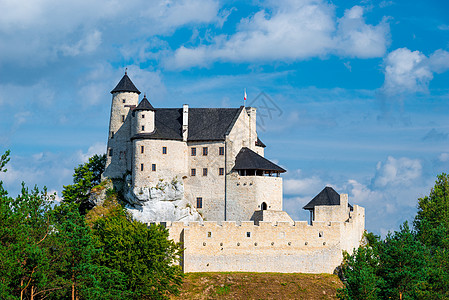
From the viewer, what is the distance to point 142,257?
6512cm

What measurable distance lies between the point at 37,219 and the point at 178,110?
36113 mm

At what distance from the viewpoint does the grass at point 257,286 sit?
6744cm

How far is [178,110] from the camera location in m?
89.6

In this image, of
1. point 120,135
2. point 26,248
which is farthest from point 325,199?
point 26,248

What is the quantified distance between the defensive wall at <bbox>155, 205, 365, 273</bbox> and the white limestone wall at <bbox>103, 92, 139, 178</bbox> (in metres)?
19.0

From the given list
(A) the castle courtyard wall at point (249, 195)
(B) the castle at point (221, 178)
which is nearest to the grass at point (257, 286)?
(B) the castle at point (221, 178)

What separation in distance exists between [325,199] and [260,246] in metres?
13.4

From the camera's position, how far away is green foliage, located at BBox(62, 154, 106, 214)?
8906 centimetres

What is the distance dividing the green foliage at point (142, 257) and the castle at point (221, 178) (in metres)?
5.70

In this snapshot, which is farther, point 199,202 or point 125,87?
point 125,87

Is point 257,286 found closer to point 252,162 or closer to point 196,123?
point 252,162

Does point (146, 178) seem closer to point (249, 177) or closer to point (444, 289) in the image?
point (249, 177)

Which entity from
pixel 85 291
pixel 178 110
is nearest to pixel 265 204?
pixel 178 110

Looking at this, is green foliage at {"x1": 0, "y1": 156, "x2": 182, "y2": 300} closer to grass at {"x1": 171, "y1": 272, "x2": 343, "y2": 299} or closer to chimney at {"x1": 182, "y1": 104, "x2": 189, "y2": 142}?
grass at {"x1": 171, "y1": 272, "x2": 343, "y2": 299}
